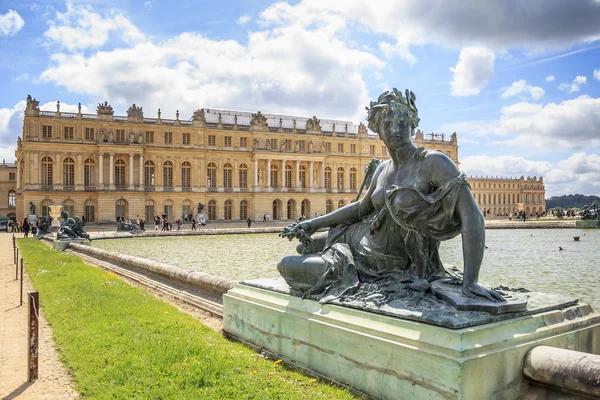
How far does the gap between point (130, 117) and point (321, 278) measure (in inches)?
2064

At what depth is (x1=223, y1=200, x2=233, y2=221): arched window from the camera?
56500 mm

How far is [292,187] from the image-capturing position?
59781mm

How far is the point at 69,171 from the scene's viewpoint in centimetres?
4969

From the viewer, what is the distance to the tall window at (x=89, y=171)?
50406 mm

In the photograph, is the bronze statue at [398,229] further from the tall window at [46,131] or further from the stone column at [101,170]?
the tall window at [46,131]

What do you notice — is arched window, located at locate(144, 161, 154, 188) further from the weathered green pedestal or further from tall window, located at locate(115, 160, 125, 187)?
the weathered green pedestal

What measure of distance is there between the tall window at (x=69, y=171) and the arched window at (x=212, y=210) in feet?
48.1

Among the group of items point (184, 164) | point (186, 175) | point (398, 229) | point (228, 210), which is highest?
point (184, 164)

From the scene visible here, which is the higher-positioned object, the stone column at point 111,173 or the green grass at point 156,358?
the stone column at point 111,173

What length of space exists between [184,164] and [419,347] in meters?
54.0

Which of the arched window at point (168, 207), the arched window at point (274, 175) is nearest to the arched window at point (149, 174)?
the arched window at point (168, 207)

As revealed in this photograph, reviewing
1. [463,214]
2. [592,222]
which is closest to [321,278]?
[463,214]

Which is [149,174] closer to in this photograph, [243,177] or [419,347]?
[243,177]

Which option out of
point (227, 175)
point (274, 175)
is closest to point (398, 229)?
point (227, 175)
